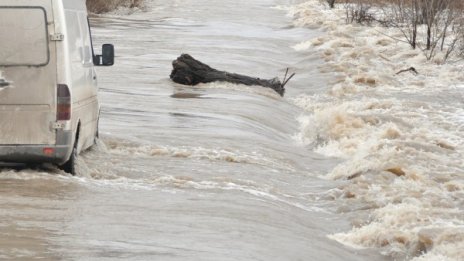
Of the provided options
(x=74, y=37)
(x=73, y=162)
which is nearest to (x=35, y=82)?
(x=74, y=37)

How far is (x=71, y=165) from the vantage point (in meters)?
10.7

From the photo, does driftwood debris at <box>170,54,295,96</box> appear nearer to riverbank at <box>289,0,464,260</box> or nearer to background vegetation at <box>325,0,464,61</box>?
riverbank at <box>289,0,464,260</box>

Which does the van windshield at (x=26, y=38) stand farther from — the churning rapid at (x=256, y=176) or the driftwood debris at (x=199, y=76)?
the driftwood debris at (x=199, y=76)

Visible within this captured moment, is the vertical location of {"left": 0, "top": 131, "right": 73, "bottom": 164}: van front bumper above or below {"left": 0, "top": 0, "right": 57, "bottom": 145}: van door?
below

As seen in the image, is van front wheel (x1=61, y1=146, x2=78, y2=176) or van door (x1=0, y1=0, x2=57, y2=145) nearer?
van door (x1=0, y1=0, x2=57, y2=145)

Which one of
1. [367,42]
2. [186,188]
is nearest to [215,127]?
[186,188]

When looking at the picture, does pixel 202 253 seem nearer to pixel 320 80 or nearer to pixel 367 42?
pixel 320 80

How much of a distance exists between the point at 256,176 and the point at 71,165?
2.91 meters

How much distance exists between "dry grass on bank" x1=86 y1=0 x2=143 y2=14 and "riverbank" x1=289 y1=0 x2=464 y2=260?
1706 centimetres

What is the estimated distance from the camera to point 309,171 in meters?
14.7

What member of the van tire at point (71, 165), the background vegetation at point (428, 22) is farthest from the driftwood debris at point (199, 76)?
the van tire at point (71, 165)

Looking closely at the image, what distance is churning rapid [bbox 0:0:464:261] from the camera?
8.76m

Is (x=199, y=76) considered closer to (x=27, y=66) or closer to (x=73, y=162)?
(x=73, y=162)

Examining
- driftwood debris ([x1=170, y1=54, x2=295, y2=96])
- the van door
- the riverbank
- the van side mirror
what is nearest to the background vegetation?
the riverbank
